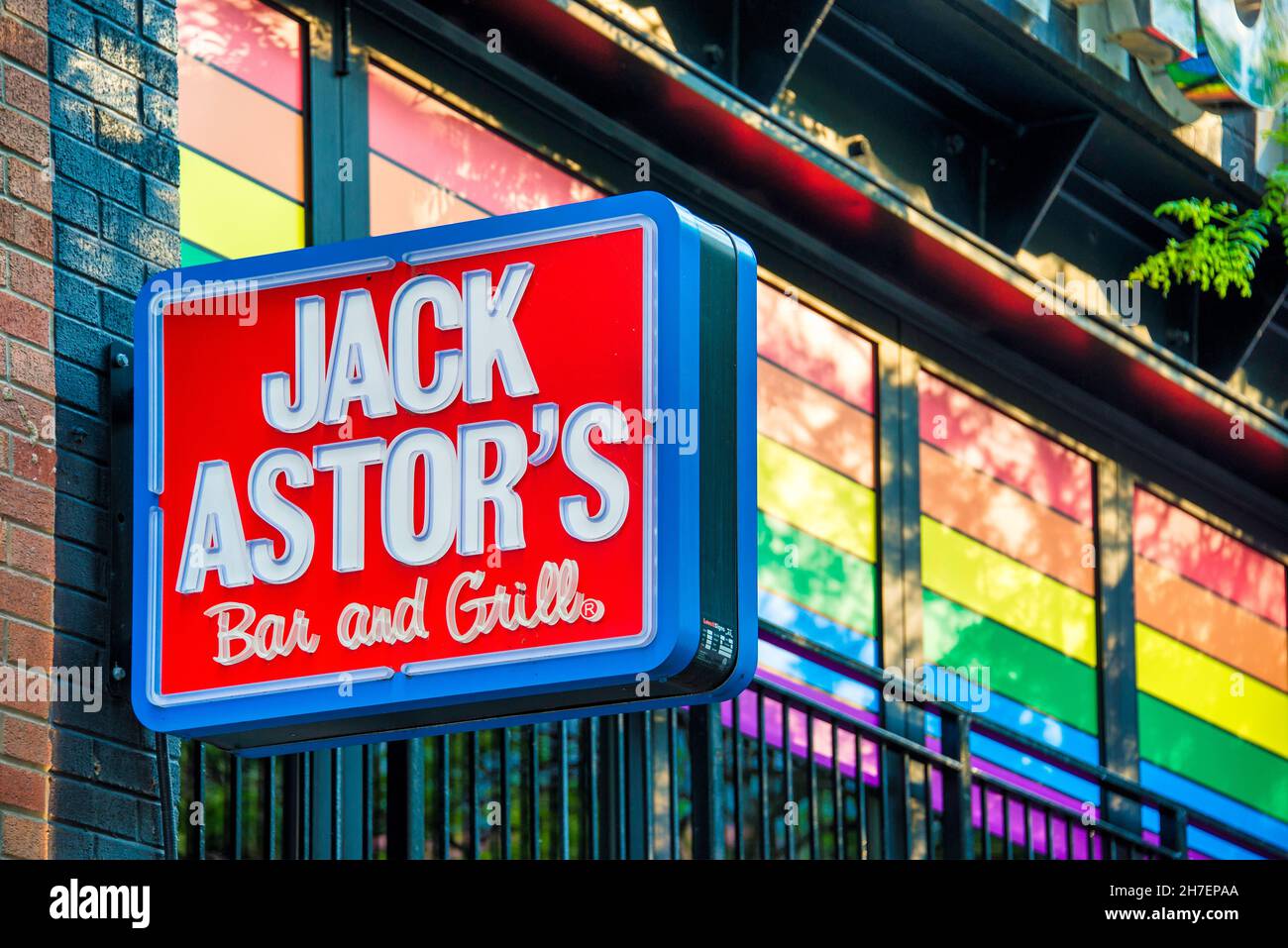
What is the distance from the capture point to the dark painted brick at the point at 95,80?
252 inches

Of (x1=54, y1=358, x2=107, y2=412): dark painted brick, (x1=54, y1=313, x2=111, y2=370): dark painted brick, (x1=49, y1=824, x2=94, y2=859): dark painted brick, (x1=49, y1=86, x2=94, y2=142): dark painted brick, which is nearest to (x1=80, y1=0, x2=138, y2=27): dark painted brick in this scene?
(x1=49, y1=86, x2=94, y2=142): dark painted brick

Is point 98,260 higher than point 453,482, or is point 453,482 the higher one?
point 98,260

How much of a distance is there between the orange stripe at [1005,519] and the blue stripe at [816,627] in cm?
81

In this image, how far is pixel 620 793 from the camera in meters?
7.37

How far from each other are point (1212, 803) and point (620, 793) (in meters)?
5.68

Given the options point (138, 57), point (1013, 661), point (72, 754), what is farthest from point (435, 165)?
point (1013, 661)

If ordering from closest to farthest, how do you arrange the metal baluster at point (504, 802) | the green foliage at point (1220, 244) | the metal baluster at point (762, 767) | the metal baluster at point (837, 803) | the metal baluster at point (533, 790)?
the metal baluster at point (504, 802) → the metal baluster at point (533, 790) → the metal baluster at point (762, 767) → the metal baluster at point (837, 803) → the green foliage at point (1220, 244)

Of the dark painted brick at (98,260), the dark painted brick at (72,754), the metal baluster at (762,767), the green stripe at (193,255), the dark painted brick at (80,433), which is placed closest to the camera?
the dark painted brick at (72,754)

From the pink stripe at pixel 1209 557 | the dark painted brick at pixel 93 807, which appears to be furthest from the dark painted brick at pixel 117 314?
the pink stripe at pixel 1209 557

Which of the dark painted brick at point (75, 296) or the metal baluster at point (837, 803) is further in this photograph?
the metal baluster at point (837, 803)

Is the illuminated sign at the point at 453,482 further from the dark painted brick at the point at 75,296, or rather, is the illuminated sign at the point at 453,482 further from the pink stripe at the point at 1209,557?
the pink stripe at the point at 1209,557

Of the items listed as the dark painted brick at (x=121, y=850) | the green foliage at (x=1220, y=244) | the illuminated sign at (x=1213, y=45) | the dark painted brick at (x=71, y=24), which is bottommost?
the dark painted brick at (x=121, y=850)

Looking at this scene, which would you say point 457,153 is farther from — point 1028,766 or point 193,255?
point 1028,766
